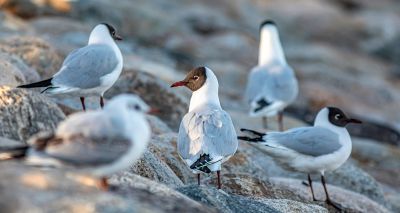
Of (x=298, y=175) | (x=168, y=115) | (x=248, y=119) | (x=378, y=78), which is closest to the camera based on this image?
(x=298, y=175)

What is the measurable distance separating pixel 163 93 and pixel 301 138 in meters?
4.49

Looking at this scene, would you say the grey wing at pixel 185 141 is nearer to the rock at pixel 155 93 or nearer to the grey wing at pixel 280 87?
the rock at pixel 155 93

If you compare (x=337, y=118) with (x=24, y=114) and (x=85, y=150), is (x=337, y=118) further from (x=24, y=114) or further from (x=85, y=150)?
(x=85, y=150)

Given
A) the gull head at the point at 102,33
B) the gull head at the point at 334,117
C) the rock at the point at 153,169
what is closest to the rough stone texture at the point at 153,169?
the rock at the point at 153,169

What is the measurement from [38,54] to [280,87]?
4680mm

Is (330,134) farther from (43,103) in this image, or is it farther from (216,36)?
(216,36)

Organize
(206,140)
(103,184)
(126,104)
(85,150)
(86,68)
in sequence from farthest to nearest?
(86,68) < (206,140) < (126,104) < (103,184) < (85,150)

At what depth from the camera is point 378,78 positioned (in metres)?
30.3

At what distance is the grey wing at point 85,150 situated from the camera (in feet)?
21.5

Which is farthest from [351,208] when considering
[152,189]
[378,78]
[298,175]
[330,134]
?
[378,78]

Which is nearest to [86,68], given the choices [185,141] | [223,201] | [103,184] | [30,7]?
[185,141]

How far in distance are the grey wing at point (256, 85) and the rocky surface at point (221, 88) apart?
57 cm

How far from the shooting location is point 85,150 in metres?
6.59

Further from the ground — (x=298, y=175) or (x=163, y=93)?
(x=163, y=93)
